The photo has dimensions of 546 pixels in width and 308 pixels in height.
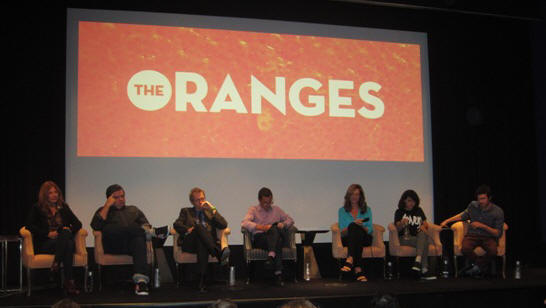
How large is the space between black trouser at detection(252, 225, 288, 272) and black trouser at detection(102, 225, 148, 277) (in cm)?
104

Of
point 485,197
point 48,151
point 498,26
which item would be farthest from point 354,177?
point 48,151

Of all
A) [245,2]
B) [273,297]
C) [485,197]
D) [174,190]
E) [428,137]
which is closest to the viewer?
[273,297]

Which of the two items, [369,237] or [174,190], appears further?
[174,190]

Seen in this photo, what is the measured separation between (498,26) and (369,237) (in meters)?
3.32

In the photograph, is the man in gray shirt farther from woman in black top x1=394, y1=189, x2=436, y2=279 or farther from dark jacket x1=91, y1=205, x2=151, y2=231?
dark jacket x1=91, y1=205, x2=151, y2=231

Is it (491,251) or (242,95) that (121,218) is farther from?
(491,251)

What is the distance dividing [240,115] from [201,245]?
1.59 meters

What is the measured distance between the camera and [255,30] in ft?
18.7

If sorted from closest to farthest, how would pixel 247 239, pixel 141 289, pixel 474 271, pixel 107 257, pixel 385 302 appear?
pixel 385 302
pixel 141 289
pixel 107 257
pixel 247 239
pixel 474 271

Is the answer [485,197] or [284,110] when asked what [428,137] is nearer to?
[485,197]

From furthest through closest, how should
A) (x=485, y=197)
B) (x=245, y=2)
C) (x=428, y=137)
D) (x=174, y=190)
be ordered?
(x=428, y=137), (x=245, y=2), (x=174, y=190), (x=485, y=197)

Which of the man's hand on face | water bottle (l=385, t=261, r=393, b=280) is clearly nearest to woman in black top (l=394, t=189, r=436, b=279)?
water bottle (l=385, t=261, r=393, b=280)

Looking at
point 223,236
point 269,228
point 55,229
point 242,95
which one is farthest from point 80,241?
point 242,95

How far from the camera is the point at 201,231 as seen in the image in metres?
4.52
